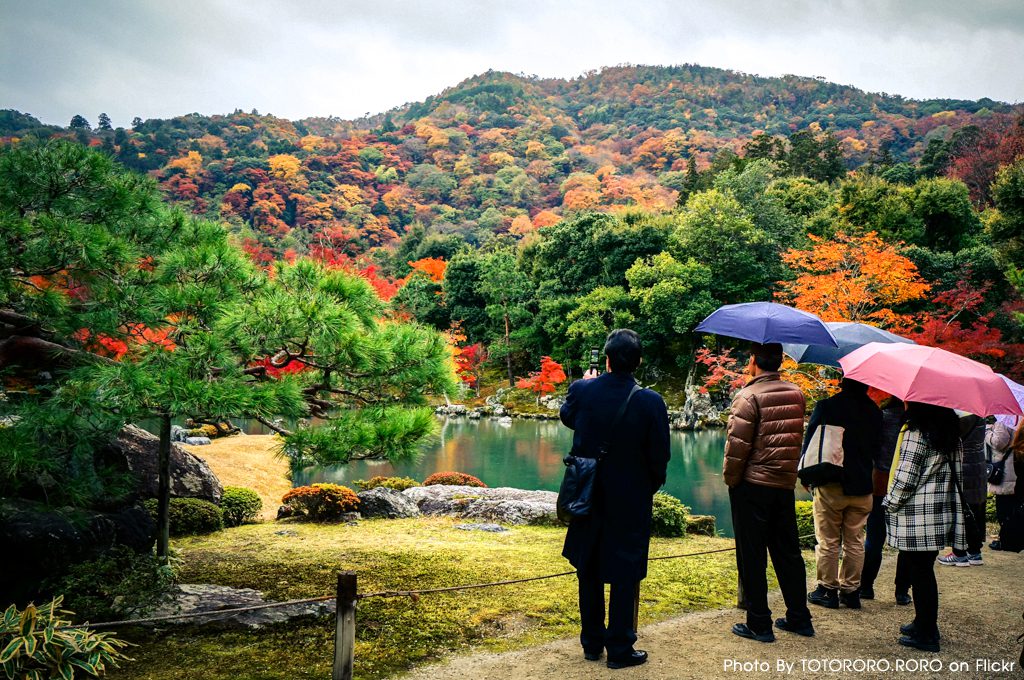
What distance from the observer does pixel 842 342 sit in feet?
12.9

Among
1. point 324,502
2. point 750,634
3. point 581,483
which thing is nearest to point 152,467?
point 324,502

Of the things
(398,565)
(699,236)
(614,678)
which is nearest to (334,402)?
(398,565)

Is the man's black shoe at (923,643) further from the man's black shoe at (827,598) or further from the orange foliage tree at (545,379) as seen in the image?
the orange foliage tree at (545,379)

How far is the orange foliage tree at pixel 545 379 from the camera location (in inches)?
875

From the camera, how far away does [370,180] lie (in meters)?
49.1

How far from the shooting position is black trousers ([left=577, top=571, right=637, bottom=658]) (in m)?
2.62

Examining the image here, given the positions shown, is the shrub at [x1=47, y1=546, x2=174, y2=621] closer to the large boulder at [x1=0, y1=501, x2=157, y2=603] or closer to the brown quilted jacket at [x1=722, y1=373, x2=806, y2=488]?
the large boulder at [x1=0, y1=501, x2=157, y2=603]

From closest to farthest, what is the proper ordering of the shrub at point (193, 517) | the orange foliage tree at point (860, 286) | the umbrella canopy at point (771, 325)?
the umbrella canopy at point (771, 325) < the shrub at point (193, 517) < the orange foliage tree at point (860, 286)

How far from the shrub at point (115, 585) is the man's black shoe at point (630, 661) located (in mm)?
2605

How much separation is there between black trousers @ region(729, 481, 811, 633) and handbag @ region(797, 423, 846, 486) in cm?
33

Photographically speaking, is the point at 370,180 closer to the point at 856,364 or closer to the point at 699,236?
the point at 699,236

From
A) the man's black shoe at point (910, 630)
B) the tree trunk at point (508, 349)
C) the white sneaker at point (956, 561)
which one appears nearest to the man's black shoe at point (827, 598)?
the man's black shoe at point (910, 630)

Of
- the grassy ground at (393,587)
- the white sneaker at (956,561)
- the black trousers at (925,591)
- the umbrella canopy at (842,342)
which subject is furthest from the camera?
the white sneaker at (956,561)

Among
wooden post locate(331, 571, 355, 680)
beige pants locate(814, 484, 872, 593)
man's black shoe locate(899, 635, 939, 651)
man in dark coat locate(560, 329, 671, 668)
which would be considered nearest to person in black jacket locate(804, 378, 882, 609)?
beige pants locate(814, 484, 872, 593)
